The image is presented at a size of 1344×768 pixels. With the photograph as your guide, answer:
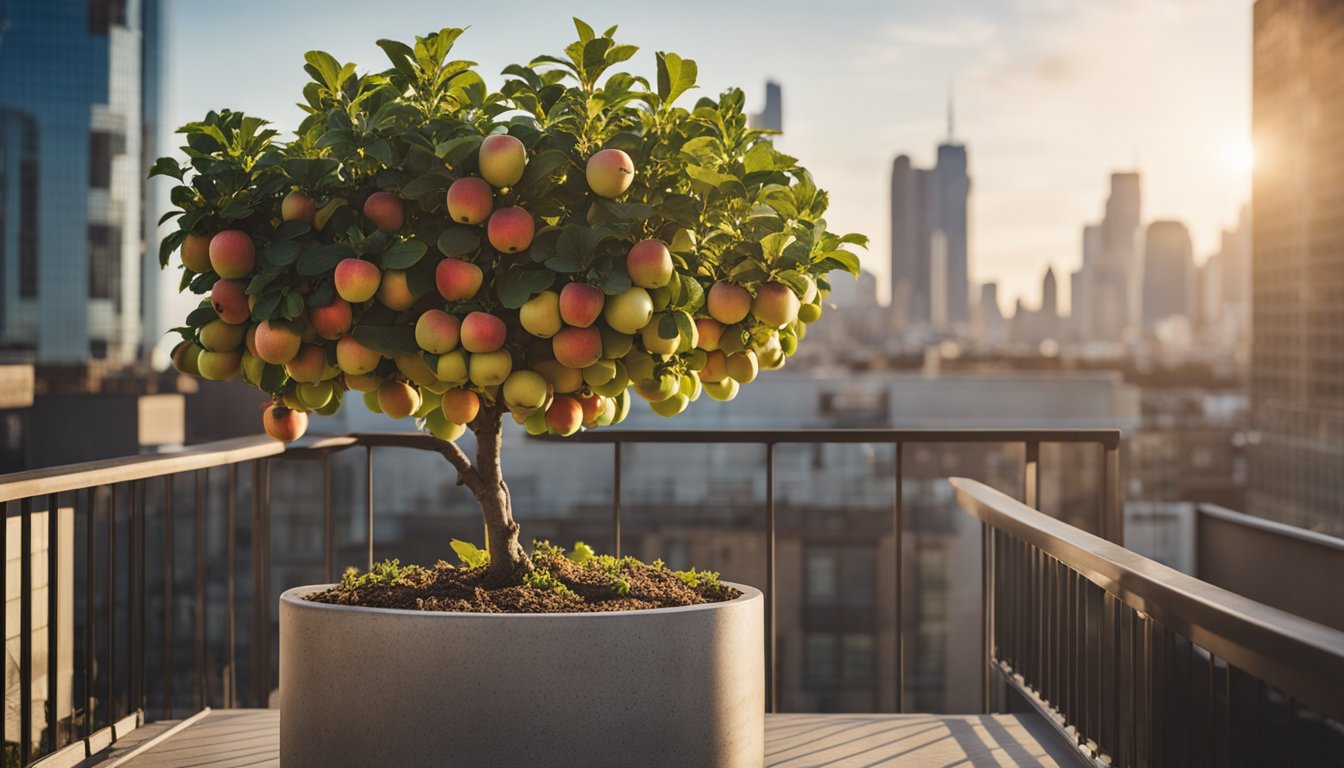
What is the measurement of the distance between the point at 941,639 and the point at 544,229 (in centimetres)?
3432

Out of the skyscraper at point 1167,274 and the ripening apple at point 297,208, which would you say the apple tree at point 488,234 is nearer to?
the ripening apple at point 297,208

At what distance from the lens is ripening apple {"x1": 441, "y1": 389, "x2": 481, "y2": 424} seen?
1.61m

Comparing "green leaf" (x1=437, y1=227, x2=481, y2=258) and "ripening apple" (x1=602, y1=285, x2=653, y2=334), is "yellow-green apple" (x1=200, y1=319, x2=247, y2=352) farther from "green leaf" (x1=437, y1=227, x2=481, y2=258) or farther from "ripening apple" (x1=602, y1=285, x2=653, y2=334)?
"ripening apple" (x1=602, y1=285, x2=653, y2=334)

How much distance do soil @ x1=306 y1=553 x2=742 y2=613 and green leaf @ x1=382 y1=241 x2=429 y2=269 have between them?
0.53 meters

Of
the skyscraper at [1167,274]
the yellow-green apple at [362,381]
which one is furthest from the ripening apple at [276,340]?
the skyscraper at [1167,274]

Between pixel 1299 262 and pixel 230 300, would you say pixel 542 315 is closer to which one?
pixel 230 300

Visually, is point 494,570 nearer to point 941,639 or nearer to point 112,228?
point 941,639

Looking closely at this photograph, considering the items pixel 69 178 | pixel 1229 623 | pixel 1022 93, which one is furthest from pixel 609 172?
pixel 69 178

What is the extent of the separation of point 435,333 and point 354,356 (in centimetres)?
14

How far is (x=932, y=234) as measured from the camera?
78.4m

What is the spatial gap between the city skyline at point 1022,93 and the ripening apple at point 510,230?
36.0m

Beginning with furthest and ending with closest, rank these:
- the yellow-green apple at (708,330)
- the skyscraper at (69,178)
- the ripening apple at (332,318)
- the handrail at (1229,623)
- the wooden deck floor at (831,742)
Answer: the skyscraper at (69,178) → the wooden deck floor at (831,742) → the yellow-green apple at (708,330) → the ripening apple at (332,318) → the handrail at (1229,623)

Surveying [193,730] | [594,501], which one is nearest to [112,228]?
[594,501]

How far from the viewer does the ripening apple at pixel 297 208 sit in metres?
1.54
